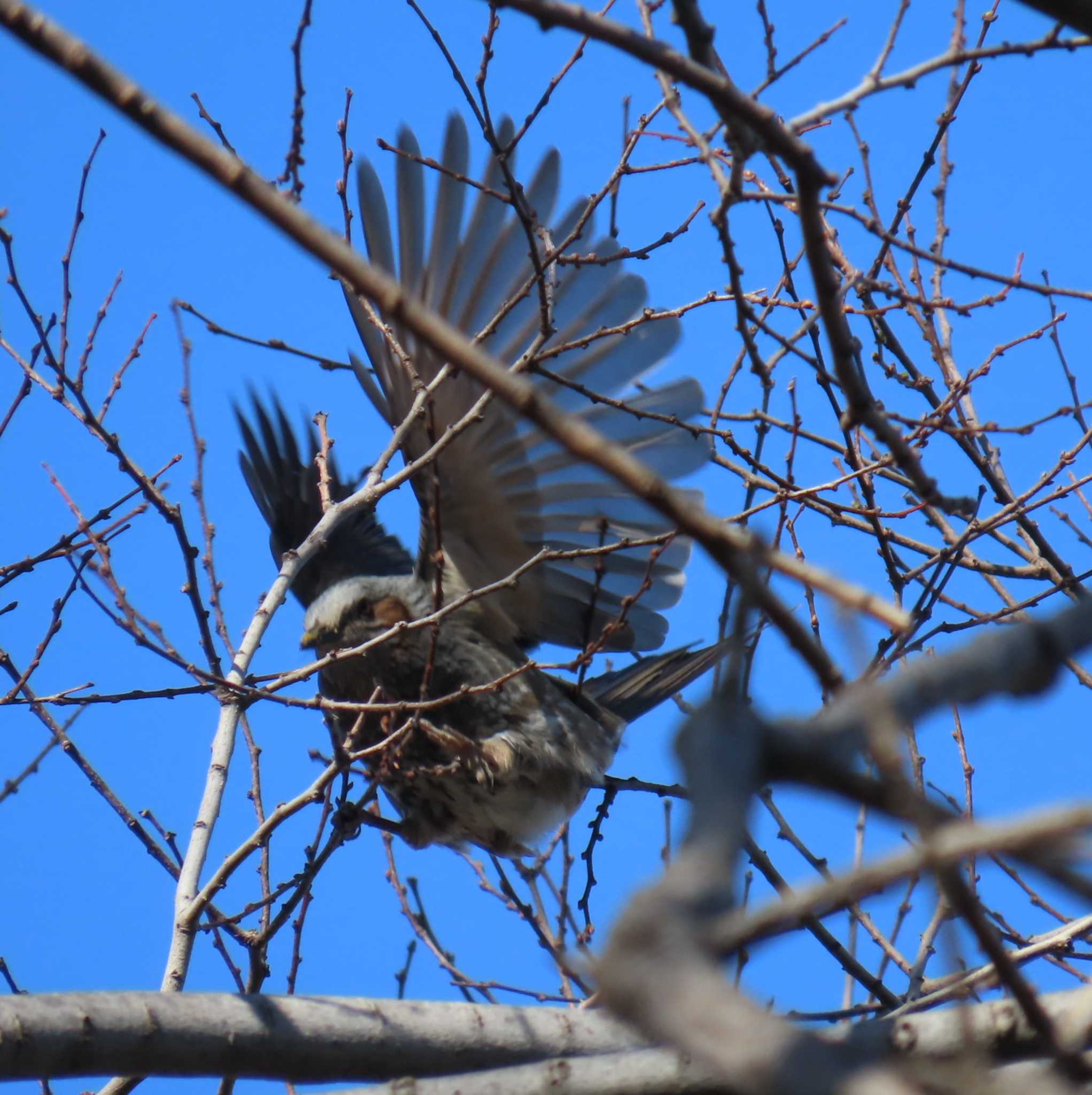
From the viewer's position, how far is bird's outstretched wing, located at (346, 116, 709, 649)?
4.81m

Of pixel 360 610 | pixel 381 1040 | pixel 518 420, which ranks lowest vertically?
pixel 381 1040

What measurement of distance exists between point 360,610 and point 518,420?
986 mm

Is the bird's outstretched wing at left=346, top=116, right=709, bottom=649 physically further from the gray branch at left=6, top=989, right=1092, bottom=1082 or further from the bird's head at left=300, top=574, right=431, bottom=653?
the gray branch at left=6, top=989, right=1092, bottom=1082

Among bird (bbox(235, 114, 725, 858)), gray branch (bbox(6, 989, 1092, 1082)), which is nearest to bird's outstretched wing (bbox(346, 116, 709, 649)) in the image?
bird (bbox(235, 114, 725, 858))

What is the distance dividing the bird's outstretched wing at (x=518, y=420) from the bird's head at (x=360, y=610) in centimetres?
13

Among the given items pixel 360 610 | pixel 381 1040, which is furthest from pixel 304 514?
pixel 381 1040

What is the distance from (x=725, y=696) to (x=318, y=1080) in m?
1.87

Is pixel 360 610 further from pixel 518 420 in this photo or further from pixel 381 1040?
pixel 381 1040

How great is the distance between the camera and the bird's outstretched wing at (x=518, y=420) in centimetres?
481

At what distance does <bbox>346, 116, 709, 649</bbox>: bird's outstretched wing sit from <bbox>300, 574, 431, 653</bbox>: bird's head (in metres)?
0.13

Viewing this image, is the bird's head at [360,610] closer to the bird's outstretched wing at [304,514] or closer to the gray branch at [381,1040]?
the bird's outstretched wing at [304,514]

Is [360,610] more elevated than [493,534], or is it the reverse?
[493,534]

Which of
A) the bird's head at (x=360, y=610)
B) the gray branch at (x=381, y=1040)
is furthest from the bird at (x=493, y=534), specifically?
the gray branch at (x=381, y=1040)

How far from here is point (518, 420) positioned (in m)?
5.26
